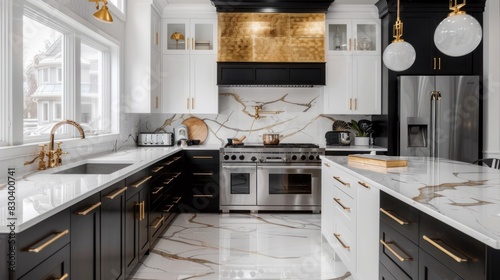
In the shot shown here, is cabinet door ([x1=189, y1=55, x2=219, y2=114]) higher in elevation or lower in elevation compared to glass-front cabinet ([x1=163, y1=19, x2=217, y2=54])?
lower

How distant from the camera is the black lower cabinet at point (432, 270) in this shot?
1445mm

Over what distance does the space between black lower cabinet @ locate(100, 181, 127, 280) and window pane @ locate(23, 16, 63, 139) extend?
0.93m

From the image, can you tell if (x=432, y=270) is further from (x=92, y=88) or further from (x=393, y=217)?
(x=92, y=88)

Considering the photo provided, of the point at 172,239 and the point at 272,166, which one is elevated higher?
the point at 272,166

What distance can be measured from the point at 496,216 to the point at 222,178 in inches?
149

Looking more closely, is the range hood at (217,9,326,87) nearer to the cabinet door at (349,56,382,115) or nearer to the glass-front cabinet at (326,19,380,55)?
the glass-front cabinet at (326,19,380,55)

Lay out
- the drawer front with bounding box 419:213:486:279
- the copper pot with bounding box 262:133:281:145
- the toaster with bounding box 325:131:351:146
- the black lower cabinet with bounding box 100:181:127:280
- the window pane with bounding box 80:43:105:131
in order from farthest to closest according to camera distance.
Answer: the toaster with bounding box 325:131:351:146, the copper pot with bounding box 262:133:281:145, the window pane with bounding box 80:43:105:131, the black lower cabinet with bounding box 100:181:127:280, the drawer front with bounding box 419:213:486:279

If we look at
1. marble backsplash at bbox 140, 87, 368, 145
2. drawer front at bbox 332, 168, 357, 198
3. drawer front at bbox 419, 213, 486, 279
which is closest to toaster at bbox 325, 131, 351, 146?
marble backsplash at bbox 140, 87, 368, 145

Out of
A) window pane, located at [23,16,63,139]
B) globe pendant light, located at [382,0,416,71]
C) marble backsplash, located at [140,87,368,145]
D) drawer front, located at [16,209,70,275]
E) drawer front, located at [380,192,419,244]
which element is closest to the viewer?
drawer front, located at [16,209,70,275]

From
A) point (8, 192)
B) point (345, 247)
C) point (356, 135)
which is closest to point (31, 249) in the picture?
point (8, 192)

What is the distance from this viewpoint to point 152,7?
464cm

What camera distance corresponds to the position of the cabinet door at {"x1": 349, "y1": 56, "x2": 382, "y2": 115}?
5.11 meters

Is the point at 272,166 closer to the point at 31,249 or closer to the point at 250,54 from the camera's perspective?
the point at 250,54

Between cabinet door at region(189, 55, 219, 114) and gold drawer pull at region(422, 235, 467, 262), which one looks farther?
cabinet door at region(189, 55, 219, 114)
